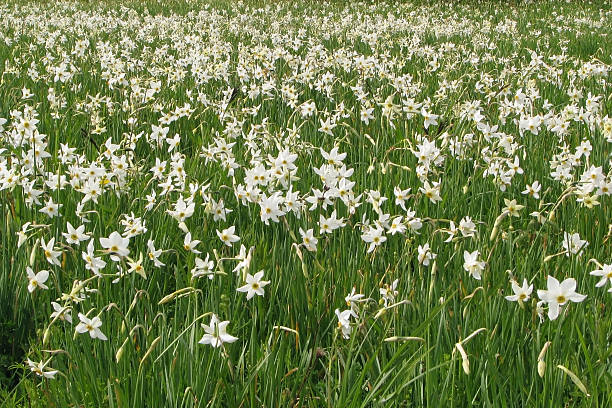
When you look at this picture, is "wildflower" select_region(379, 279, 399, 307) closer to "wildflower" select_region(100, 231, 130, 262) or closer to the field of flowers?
the field of flowers

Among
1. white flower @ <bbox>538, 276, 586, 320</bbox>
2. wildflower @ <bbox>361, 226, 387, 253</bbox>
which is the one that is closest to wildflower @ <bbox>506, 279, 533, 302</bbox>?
white flower @ <bbox>538, 276, 586, 320</bbox>

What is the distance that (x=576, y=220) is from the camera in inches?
133

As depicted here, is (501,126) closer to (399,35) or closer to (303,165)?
(303,165)

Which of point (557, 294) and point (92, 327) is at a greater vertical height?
point (557, 294)

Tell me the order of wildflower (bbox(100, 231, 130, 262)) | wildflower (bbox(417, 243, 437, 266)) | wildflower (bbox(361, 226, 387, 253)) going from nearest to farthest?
wildflower (bbox(100, 231, 130, 262))
wildflower (bbox(417, 243, 437, 266))
wildflower (bbox(361, 226, 387, 253))

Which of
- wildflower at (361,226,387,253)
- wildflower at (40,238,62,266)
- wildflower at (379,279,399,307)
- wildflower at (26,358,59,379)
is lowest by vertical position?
wildflower at (26,358,59,379)

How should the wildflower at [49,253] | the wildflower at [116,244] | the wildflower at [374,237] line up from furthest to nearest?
the wildflower at [374,237] → the wildflower at [49,253] → the wildflower at [116,244]

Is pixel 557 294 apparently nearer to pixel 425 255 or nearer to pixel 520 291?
pixel 520 291

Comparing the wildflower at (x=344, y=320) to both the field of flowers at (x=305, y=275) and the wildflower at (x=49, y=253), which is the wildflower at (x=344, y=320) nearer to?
the field of flowers at (x=305, y=275)

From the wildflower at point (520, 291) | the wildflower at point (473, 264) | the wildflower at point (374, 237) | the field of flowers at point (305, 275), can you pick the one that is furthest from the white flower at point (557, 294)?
the wildflower at point (374, 237)

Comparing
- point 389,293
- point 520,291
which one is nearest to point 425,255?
point 389,293

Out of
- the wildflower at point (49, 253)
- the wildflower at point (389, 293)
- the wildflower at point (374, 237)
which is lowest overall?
the wildflower at point (389, 293)

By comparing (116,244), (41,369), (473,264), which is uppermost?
(116,244)

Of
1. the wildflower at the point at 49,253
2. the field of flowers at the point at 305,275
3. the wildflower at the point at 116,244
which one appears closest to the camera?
the field of flowers at the point at 305,275
